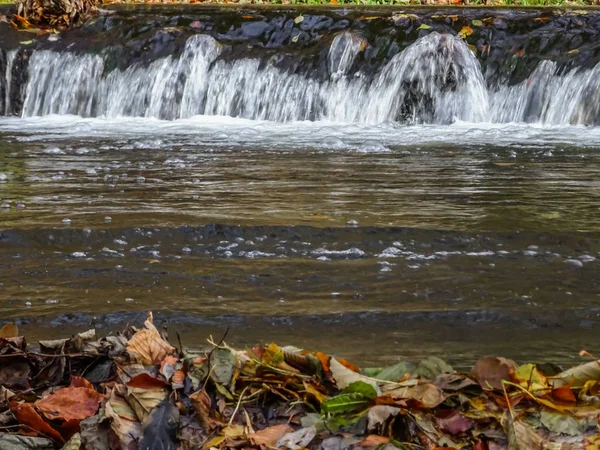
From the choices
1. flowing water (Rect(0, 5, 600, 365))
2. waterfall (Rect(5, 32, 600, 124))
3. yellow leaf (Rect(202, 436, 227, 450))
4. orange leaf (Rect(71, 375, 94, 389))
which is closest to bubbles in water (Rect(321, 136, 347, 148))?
flowing water (Rect(0, 5, 600, 365))

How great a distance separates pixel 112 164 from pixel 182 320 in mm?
4251

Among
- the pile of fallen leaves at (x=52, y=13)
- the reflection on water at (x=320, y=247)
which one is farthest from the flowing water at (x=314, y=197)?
the pile of fallen leaves at (x=52, y=13)

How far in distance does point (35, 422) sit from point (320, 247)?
236 centimetres

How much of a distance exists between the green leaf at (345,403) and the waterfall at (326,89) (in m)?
8.44

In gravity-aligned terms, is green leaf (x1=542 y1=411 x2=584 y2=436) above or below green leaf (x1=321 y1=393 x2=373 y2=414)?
above

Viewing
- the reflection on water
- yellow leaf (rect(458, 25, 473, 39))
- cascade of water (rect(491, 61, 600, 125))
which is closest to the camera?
→ the reflection on water

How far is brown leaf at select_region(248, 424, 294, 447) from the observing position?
8.16 ft

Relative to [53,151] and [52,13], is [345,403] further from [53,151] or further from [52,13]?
[52,13]

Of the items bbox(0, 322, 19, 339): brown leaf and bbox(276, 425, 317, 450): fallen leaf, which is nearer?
bbox(276, 425, 317, 450): fallen leaf

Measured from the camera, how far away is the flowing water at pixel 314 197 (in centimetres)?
369

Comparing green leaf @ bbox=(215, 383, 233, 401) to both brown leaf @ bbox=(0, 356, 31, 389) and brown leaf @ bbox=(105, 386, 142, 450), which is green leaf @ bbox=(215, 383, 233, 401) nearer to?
brown leaf @ bbox=(105, 386, 142, 450)

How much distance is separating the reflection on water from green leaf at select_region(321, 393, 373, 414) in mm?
576

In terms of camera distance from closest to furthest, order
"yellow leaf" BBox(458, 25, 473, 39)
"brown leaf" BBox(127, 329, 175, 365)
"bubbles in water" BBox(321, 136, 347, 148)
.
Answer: "brown leaf" BBox(127, 329, 175, 365)
"bubbles in water" BBox(321, 136, 347, 148)
"yellow leaf" BBox(458, 25, 473, 39)

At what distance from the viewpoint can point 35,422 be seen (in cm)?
258
